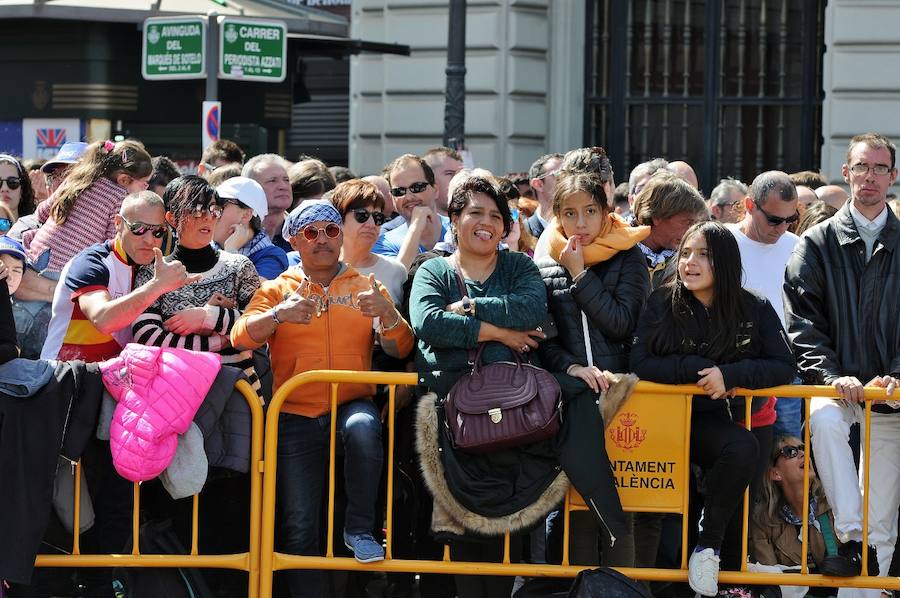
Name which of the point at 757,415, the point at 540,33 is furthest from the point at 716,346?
the point at 540,33

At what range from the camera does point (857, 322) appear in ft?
21.9

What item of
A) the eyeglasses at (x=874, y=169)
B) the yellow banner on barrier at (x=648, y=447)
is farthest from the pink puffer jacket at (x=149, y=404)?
the eyeglasses at (x=874, y=169)

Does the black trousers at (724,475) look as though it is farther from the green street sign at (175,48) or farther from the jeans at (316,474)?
the green street sign at (175,48)

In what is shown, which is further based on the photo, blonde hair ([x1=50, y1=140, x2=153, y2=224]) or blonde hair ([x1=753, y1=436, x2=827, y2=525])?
blonde hair ([x1=50, y1=140, x2=153, y2=224])

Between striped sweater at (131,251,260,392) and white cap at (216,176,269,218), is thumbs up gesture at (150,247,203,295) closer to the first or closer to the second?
striped sweater at (131,251,260,392)

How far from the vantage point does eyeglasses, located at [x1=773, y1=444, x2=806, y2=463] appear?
7135 mm

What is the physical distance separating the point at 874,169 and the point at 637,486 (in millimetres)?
1961

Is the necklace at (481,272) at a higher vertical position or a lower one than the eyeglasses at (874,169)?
lower

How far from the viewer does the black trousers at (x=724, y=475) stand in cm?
630

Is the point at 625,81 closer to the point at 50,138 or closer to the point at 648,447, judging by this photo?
the point at 50,138

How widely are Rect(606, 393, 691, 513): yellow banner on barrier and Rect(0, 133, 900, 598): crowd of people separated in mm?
96

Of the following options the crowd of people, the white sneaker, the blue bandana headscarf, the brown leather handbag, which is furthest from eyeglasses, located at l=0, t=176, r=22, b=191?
the white sneaker

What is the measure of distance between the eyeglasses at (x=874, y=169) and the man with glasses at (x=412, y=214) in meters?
2.39

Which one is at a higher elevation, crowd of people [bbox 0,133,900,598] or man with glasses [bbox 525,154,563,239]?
man with glasses [bbox 525,154,563,239]
